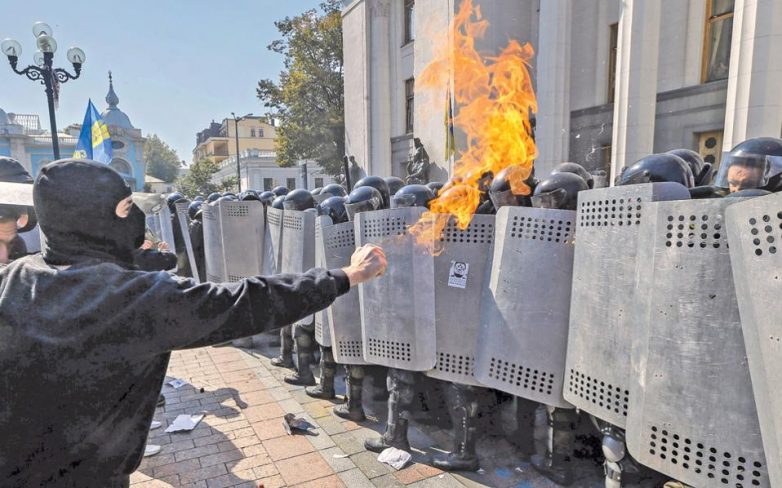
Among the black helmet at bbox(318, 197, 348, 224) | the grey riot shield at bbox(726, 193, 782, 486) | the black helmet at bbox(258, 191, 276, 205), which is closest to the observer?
the grey riot shield at bbox(726, 193, 782, 486)

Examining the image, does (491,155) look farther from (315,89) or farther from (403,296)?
(315,89)

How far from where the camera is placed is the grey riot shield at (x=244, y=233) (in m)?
7.18

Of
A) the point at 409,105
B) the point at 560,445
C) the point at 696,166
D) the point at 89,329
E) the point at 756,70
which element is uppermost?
the point at 409,105

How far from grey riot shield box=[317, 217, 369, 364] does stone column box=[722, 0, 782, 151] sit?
852 cm

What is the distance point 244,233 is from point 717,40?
39.1 ft

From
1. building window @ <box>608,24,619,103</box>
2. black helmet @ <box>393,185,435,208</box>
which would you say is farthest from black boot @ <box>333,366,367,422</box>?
building window @ <box>608,24,619,103</box>

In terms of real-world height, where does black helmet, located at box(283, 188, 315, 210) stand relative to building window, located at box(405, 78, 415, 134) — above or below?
below

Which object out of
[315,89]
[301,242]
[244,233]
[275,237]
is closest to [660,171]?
[301,242]

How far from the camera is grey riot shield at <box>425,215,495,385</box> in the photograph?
3.76 metres

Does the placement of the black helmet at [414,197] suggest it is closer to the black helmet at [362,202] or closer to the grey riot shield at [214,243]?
the black helmet at [362,202]

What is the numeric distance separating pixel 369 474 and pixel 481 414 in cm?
124

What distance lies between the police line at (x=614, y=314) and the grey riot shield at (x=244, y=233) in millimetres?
2643

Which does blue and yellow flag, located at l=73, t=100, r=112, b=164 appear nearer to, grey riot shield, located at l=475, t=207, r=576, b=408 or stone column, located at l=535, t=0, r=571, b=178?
grey riot shield, located at l=475, t=207, r=576, b=408

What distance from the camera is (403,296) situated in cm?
393
